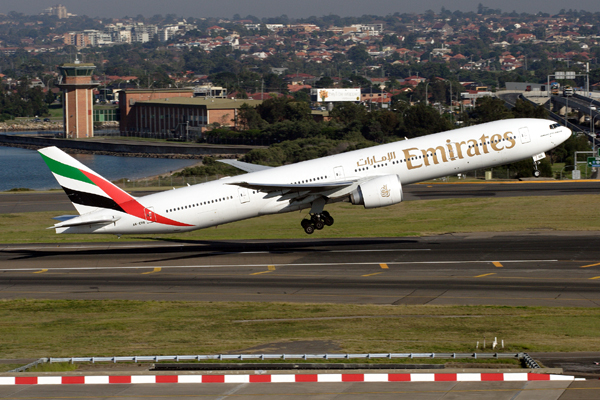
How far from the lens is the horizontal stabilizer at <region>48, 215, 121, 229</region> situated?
4747 cm

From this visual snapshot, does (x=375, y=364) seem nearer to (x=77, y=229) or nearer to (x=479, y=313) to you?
(x=479, y=313)

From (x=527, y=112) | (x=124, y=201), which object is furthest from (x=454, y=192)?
(x=527, y=112)

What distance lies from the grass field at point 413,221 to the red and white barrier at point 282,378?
34534 millimetres

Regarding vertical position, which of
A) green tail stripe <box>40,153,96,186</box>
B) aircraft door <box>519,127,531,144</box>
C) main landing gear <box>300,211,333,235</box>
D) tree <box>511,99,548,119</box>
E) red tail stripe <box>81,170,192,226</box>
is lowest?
main landing gear <box>300,211,333,235</box>

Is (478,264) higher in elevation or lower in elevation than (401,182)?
lower

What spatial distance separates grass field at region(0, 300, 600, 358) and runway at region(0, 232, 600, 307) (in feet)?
7.11

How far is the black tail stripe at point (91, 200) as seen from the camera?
4903cm

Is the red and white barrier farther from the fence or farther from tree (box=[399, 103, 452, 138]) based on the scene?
tree (box=[399, 103, 452, 138])

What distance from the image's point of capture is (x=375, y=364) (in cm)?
2517

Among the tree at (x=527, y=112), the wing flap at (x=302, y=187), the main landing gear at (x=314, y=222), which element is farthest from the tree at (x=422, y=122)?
the wing flap at (x=302, y=187)

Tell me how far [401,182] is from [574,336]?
71.1 feet

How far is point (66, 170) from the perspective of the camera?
4834 cm

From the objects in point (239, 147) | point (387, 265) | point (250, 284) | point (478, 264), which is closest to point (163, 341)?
point (250, 284)

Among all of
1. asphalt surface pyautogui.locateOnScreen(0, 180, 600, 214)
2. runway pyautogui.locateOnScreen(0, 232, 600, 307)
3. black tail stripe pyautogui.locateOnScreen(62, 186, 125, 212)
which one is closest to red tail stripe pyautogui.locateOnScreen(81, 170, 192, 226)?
black tail stripe pyautogui.locateOnScreen(62, 186, 125, 212)
